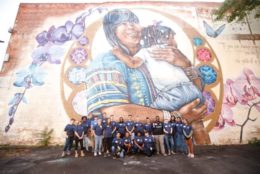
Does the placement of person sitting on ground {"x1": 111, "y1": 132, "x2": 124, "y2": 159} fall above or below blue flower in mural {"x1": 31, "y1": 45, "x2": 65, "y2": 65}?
below

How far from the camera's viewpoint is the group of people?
11.7 meters

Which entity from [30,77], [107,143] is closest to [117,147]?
[107,143]

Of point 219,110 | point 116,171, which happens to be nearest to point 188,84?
point 219,110

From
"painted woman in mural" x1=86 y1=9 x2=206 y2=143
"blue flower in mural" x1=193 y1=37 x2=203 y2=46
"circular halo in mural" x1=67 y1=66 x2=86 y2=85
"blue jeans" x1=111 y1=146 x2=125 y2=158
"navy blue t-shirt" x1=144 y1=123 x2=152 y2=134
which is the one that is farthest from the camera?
"blue flower in mural" x1=193 y1=37 x2=203 y2=46

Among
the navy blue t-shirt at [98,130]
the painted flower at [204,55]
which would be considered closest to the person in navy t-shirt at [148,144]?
the navy blue t-shirt at [98,130]

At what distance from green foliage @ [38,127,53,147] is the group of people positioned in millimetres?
2086

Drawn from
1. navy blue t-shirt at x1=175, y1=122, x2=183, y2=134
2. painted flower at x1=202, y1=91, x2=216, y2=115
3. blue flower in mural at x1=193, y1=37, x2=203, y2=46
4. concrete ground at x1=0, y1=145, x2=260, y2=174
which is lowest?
concrete ground at x1=0, y1=145, x2=260, y2=174

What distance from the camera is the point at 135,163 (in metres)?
10.4

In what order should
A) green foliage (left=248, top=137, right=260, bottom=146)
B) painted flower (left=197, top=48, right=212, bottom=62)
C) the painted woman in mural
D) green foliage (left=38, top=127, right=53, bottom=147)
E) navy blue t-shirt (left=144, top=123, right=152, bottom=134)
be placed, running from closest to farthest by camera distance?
navy blue t-shirt (left=144, top=123, right=152, bottom=134), green foliage (left=38, top=127, right=53, bottom=147), green foliage (left=248, top=137, right=260, bottom=146), the painted woman in mural, painted flower (left=197, top=48, right=212, bottom=62)

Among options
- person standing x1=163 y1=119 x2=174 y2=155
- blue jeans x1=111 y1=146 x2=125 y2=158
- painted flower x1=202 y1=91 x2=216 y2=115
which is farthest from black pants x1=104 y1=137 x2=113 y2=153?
painted flower x1=202 y1=91 x2=216 y2=115

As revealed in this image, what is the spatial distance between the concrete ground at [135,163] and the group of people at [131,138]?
420 mm

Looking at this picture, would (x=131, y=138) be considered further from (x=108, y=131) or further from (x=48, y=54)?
(x=48, y=54)

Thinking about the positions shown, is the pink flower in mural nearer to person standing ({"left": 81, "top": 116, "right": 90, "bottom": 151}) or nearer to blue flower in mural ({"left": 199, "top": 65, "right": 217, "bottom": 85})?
blue flower in mural ({"left": 199, "top": 65, "right": 217, "bottom": 85})

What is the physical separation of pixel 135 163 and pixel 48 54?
29.0 feet
